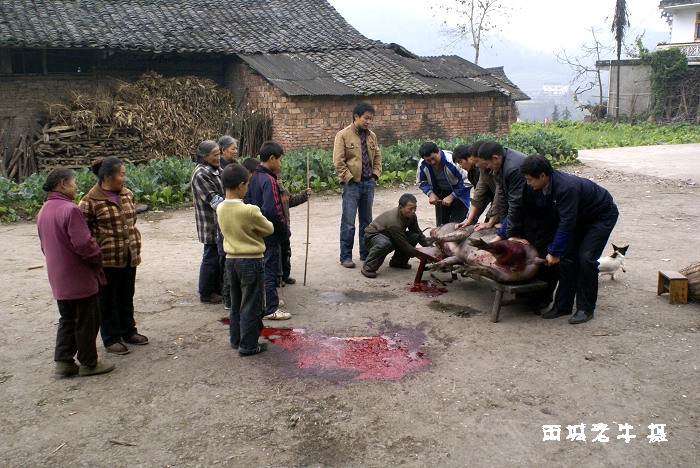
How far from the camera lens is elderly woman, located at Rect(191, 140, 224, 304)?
622 centimetres

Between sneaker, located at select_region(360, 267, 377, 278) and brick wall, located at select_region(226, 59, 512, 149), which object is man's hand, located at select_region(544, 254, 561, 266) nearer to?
sneaker, located at select_region(360, 267, 377, 278)

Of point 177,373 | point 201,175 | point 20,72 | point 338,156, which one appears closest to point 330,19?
point 20,72

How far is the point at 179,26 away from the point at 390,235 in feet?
47.8

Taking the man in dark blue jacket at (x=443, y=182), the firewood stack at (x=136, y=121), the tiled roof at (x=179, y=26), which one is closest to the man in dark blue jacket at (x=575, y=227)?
the man in dark blue jacket at (x=443, y=182)

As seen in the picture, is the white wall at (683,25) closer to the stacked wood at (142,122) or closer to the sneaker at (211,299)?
the stacked wood at (142,122)

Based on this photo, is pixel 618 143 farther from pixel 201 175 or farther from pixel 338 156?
pixel 201 175

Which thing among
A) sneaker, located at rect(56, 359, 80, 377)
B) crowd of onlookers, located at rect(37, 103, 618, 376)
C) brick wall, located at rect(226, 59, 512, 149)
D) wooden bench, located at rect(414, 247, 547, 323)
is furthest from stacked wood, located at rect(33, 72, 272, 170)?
wooden bench, located at rect(414, 247, 547, 323)

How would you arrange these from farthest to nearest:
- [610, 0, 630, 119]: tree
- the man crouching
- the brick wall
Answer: [610, 0, 630, 119]: tree
the brick wall
the man crouching

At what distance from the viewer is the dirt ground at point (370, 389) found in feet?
12.8

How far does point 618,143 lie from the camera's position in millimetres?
23922

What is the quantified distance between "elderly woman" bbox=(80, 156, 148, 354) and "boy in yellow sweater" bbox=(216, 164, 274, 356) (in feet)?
2.57

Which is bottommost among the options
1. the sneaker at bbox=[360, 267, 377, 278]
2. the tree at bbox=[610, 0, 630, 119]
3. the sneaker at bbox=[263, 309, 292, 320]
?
the sneaker at bbox=[263, 309, 292, 320]

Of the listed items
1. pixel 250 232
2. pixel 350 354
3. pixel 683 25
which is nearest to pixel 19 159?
pixel 250 232

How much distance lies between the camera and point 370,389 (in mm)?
4668
